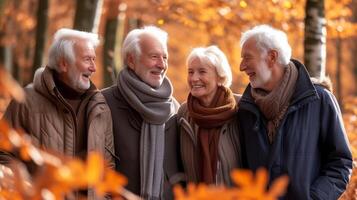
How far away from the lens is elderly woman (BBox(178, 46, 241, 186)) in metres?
5.10

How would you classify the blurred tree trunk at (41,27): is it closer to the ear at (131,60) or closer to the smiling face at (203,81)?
the ear at (131,60)

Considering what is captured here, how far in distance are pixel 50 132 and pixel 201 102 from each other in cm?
109

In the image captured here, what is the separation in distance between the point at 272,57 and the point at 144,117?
0.96m

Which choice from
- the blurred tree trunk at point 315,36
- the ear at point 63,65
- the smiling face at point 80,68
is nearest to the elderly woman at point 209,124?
the smiling face at point 80,68

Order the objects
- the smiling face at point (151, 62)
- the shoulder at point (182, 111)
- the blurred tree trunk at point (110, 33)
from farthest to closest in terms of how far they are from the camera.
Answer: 1. the blurred tree trunk at point (110, 33)
2. the shoulder at point (182, 111)
3. the smiling face at point (151, 62)

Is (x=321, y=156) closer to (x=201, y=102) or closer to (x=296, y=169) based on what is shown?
(x=296, y=169)

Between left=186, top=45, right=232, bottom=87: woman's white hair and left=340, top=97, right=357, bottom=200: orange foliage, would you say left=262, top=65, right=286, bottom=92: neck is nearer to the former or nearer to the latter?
left=186, top=45, right=232, bottom=87: woman's white hair

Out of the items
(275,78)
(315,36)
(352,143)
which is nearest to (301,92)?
(275,78)

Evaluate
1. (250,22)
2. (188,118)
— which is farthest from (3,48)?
(188,118)

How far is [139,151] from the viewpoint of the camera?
5.16 meters

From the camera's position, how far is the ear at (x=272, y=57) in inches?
198

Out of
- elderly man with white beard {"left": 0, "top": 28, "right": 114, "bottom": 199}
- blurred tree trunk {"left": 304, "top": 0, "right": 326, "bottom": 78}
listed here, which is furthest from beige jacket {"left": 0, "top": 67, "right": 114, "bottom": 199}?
blurred tree trunk {"left": 304, "top": 0, "right": 326, "bottom": 78}

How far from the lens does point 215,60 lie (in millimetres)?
5230

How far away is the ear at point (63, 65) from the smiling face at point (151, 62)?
1.76 feet
